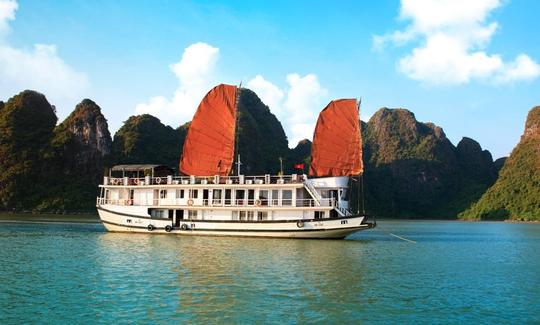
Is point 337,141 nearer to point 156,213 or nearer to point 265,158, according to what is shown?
point 156,213

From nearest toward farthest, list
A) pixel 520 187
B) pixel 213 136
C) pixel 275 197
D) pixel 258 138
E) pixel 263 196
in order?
pixel 275 197, pixel 263 196, pixel 213 136, pixel 520 187, pixel 258 138

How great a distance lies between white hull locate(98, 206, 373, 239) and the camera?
2894 centimetres

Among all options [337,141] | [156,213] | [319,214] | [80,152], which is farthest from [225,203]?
[80,152]

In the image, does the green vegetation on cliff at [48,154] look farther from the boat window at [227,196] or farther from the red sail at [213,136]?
the boat window at [227,196]

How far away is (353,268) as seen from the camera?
19.5 m

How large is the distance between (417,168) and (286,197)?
5158 inches

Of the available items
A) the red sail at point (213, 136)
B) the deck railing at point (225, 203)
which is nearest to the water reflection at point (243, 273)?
the deck railing at point (225, 203)

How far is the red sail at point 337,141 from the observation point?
3256cm

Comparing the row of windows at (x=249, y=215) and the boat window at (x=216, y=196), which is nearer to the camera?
the row of windows at (x=249, y=215)

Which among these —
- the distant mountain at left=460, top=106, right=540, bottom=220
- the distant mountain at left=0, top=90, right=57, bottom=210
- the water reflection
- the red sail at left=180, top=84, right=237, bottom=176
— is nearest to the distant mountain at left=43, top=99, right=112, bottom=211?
the distant mountain at left=0, top=90, right=57, bottom=210

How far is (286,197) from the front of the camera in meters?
30.3

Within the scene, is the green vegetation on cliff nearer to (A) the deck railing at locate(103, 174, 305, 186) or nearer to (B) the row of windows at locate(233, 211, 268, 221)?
(A) the deck railing at locate(103, 174, 305, 186)

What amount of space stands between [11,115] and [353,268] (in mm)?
92712

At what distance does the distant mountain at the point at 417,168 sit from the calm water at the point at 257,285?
374ft
